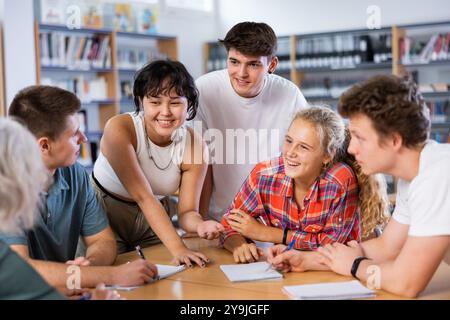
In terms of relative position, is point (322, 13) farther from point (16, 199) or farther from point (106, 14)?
point (16, 199)

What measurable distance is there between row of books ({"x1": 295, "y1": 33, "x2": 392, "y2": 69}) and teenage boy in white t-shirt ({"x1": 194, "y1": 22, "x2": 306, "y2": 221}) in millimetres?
5087

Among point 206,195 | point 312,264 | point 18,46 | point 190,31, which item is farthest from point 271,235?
point 190,31

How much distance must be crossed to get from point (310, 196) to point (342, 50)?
608 cm

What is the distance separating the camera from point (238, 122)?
3.01m

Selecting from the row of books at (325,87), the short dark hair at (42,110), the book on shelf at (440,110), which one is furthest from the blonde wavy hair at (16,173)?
the row of books at (325,87)

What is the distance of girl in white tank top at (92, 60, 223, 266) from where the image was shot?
234 centimetres

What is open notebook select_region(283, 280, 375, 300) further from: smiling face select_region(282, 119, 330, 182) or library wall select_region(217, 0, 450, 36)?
library wall select_region(217, 0, 450, 36)

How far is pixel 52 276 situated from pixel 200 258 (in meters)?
0.54

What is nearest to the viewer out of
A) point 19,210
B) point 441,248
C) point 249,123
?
point 19,210

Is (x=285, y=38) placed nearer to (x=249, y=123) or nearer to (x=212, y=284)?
(x=249, y=123)

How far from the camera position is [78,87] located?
7285 millimetres

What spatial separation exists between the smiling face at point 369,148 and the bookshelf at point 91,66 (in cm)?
537

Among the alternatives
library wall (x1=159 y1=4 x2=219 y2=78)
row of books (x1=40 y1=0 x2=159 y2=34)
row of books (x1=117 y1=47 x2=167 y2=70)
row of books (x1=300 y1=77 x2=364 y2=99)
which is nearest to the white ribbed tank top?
row of books (x1=40 y1=0 x2=159 y2=34)

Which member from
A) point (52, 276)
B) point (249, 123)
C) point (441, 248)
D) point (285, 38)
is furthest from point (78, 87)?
point (441, 248)
